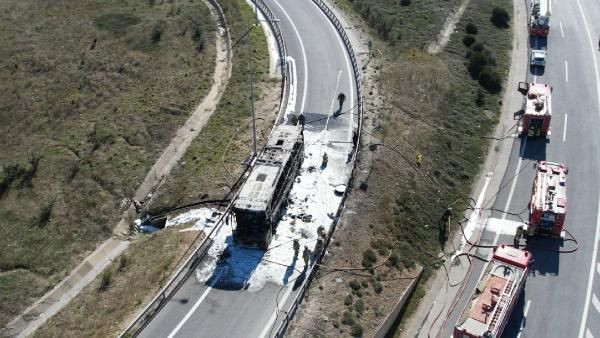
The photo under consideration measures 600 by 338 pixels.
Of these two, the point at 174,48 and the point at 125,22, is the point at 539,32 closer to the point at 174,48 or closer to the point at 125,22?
the point at 174,48

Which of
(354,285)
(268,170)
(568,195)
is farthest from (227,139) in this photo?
(568,195)

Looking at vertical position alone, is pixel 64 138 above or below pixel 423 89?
below

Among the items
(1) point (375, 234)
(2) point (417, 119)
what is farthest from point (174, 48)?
(1) point (375, 234)

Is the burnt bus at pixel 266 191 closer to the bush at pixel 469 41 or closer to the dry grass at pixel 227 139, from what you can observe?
the dry grass at pixel 227 139

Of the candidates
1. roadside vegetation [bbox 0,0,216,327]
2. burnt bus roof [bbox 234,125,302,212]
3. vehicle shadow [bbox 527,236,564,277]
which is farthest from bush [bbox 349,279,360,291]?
roadside vegetation [bbox 0,0,216,327]

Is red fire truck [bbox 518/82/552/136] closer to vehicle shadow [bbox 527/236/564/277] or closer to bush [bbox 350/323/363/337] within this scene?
vehicle shadow [bbox 527/236/564/277]

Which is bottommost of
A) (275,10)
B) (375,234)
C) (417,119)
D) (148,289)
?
(148,289)
